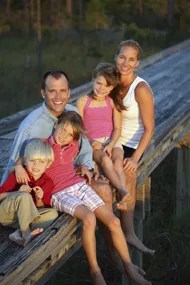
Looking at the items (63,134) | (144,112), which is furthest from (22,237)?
(144,112)

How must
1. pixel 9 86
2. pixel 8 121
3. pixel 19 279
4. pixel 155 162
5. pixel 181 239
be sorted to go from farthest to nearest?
pixel 9 86, pixel 181 239, pixel 8 121, pixel 155 162, pixel 19 279

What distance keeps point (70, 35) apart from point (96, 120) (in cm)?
1782

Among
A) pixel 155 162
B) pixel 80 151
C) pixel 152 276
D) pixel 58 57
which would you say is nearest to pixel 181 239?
pixel 152 276

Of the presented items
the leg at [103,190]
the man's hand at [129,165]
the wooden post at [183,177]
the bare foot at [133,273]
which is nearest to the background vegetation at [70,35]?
the wooden post at [183,177]

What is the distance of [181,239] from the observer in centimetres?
785

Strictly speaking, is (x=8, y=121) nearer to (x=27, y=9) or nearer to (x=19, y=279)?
(x=19, y=279)

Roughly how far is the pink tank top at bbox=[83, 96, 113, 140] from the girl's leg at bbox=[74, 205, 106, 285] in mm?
855

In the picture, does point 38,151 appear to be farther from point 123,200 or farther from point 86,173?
point 123,200

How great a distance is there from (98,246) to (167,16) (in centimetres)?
2052

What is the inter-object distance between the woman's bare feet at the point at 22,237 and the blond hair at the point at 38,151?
0.42m

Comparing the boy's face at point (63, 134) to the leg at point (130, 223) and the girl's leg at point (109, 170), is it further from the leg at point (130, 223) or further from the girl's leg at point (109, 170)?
the leg at point (130, 223)

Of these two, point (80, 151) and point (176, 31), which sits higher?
point (80, 151)

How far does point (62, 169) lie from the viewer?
13.3 feet

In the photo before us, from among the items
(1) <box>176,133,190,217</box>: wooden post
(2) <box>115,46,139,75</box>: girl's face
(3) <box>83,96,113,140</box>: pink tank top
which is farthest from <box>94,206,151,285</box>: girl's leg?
(1) <box>176,133,190,217</box>: wooden post
